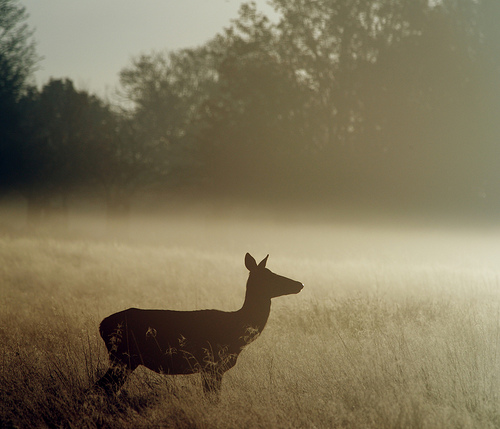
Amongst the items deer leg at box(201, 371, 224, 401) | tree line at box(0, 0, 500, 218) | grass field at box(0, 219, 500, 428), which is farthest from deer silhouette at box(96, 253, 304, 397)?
tree line at box(0, 0, 500, 218)

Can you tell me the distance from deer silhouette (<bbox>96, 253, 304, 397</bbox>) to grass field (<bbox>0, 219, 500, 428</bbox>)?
26 centimetres

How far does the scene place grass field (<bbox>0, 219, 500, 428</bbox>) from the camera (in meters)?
5.91

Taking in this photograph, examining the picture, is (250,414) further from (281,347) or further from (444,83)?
(444,83)

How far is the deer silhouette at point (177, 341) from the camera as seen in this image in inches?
235

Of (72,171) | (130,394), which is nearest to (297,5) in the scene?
(72,171)

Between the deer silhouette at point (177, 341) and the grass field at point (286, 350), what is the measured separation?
0.84 ft

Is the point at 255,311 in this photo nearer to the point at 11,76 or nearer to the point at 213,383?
the point at 213,383

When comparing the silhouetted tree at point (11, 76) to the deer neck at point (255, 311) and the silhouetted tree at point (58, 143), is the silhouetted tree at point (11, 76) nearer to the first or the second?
the silhouetted tree at point (58, 143)

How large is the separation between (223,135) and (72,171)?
9.30 m

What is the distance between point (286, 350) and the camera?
317 inches

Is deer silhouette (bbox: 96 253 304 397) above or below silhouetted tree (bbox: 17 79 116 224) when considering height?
below

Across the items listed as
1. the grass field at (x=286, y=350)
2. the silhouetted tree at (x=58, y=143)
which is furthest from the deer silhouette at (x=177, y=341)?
the silhouetted tree at (x=58, y=143)

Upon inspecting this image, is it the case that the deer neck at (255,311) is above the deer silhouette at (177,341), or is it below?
above

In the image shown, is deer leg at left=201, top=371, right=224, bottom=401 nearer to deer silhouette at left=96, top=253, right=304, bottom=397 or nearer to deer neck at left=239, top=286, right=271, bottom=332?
deer silhouette at left=96, top=253, right=304, bottom=397
